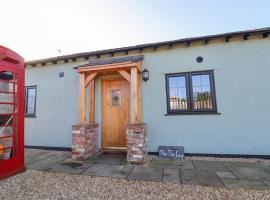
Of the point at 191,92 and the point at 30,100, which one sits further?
the point at 30,100

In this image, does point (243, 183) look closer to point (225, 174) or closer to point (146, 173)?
point (225, 174)

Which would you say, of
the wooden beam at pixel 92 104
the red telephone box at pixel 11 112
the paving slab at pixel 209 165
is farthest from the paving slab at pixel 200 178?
the red telephone box at pixel 11 112

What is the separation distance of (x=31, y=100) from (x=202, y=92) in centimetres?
706

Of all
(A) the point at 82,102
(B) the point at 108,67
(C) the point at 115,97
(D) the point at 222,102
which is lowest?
(D) the point at 222,102

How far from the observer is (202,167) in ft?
12.6

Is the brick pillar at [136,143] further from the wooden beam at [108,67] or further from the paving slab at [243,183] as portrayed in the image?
the paving slab at [243,183]

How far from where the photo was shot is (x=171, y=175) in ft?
11.1

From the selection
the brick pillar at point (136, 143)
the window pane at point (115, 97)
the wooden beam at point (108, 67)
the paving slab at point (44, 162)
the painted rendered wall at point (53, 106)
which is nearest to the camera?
the paving slab at point (44, 162)

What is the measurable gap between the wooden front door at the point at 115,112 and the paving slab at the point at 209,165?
2.56 metres

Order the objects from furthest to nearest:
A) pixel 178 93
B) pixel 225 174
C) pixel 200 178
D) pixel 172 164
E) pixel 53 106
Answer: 1. pixel 53 106
2. pixel 178 93
3. pixel 172 164
4. pixel 225 174
5. pixel 200 178

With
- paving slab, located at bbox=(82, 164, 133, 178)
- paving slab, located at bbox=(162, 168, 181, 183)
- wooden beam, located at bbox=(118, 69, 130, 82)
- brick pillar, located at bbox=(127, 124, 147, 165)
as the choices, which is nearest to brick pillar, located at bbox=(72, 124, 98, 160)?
paving slab, located at bbox=(82, 164, 133, 178)

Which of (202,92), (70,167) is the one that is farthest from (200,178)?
(70,167)

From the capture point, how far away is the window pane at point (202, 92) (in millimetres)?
4844

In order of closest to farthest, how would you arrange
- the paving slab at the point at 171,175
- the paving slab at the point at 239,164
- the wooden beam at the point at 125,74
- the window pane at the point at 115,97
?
the paving slab at the point at 171,175 < the paving slab at the point at 239,164 < the wooden beam at the point at 125,74 < the window pane at the point at 115,97
